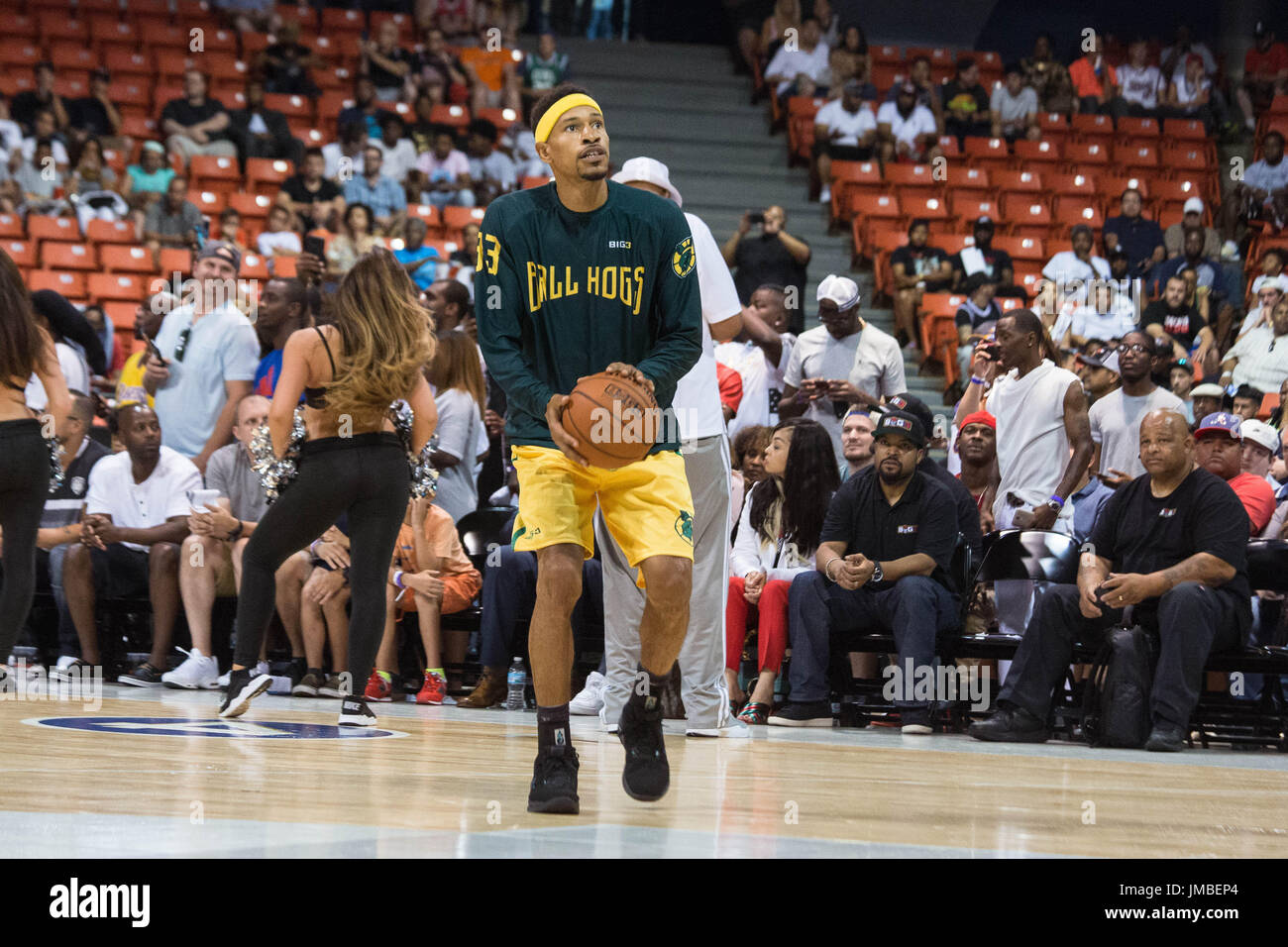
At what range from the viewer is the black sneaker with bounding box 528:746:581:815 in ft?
11.4

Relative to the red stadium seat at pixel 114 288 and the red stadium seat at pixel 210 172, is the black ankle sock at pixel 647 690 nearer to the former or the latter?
the red stadium seat at pixel 114 288

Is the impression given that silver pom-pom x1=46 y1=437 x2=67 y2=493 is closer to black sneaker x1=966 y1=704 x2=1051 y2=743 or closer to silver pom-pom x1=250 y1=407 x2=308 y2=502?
silver pom-pom x1=250 y1=407 x2=308 y2=502

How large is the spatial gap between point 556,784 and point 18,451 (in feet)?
9.61

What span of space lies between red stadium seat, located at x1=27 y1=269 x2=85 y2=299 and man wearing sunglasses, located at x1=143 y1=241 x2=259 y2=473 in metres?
4.21

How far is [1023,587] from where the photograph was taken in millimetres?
7766

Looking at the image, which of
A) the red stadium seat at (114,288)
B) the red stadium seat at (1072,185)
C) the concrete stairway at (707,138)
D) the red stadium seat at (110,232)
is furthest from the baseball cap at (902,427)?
the red stadium seat at (1072,185)

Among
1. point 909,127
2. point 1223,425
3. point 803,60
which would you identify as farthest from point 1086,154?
point 1223,425

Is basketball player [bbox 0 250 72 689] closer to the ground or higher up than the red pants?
higher up

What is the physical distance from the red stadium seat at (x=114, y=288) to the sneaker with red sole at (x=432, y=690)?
20.1ft

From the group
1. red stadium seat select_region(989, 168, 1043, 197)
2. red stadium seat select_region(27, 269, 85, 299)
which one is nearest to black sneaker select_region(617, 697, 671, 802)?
red stadium seat select_region(27, 269, 85, 299)

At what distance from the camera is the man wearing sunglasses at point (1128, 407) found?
28.1 feet

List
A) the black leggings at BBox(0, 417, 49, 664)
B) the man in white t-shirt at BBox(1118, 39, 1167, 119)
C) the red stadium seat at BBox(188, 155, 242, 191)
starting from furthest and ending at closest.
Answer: the man in white t-shirt at BBox(1118, 39, 1167, 119) → the red stadium seat at BBox(188, 155, 242, 191) → the black leggings at BBox(0, 417, 49, 664)
